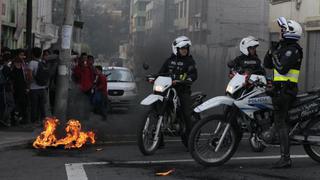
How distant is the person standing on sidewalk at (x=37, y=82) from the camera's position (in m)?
12.4

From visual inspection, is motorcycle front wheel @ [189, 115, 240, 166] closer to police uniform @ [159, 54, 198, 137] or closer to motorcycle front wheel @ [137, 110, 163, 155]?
motorcycle front wheel @ [137, 110, 163, 155]

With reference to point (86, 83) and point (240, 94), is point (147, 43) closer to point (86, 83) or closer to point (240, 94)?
point (86, 83)

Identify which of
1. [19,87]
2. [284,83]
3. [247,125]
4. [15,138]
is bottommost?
[15,138]

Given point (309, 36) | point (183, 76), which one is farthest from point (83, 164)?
point (309, 36)

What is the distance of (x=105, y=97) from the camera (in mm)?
14617

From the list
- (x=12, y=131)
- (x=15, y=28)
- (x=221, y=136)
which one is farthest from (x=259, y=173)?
(x=15, y=28)

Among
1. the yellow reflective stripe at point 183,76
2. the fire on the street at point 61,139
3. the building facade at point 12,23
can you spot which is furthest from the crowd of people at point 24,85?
the building facade at point 12,23

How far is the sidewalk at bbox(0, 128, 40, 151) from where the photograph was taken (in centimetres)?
979

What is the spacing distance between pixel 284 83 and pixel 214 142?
3.89 ft

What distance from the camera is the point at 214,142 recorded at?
7.80 m

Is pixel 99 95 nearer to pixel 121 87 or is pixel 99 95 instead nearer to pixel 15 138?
pixel 121 87

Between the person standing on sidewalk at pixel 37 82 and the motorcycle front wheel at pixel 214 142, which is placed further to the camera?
the person standing on sidewalk at pixel 37 82

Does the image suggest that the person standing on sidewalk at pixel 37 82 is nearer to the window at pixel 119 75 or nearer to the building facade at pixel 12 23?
the window at pixel 119 75

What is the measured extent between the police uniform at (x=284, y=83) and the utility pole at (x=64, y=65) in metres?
5.31
